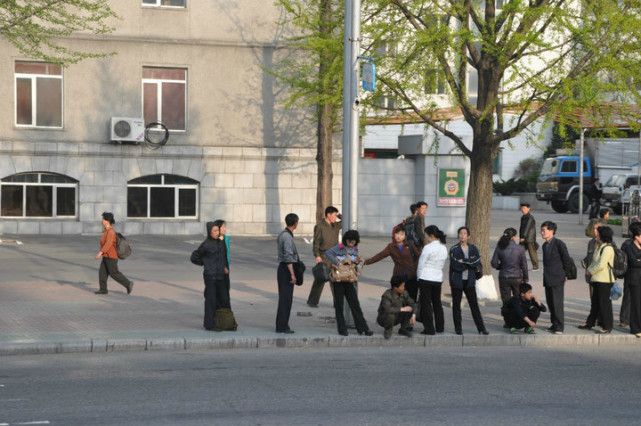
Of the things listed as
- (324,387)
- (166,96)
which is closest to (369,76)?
(324,387)

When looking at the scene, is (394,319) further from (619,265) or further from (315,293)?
(619,265)

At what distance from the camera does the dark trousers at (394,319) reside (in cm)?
1248

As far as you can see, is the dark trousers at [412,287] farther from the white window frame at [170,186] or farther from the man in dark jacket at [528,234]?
the white window frame at [170,186]

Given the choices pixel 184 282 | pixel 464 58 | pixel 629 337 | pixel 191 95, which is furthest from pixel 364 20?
pixel 191 95

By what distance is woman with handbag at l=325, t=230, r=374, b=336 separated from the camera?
12453 millimetres

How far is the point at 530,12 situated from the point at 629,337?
18.1 ft

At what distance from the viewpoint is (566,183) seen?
4741 cm

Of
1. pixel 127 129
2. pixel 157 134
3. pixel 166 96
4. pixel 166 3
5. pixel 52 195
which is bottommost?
pixel 52 195

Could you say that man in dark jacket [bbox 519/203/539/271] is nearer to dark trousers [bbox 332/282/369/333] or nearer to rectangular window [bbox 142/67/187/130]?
dark trousers [bbox 332/282/369/333]

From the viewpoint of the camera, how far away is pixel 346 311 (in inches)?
528

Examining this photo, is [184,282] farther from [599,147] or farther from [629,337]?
[599,147]

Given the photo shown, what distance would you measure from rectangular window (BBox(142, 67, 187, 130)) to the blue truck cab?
2487cm

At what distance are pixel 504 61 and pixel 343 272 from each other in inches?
208

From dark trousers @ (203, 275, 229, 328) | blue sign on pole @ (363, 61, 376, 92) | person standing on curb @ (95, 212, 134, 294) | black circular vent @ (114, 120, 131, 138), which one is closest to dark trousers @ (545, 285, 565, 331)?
blue sign on pole @ (363, 61, 376, 92)
